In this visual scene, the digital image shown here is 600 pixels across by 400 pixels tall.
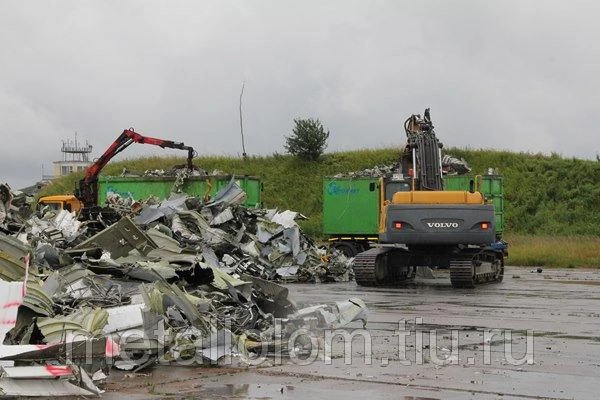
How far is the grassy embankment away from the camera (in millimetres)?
46469

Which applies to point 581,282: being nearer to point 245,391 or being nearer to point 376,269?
point 376,269

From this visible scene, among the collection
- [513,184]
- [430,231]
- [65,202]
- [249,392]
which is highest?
[513,184]

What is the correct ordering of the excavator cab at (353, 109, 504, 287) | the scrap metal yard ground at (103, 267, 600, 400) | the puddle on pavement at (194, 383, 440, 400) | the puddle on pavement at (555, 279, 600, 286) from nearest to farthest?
the puddle on pavement at (194, 383, 440, 400) < the scrap metal yard ground at (103, 267, 600, 400) < the excavator cab at (353, 109, 504, 287) < the puddle on pavement at (555, 279, 600, 286)

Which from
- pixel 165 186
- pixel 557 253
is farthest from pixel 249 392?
pixel 557 253

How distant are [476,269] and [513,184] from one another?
99.0ft

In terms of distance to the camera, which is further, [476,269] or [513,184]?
[513,184]

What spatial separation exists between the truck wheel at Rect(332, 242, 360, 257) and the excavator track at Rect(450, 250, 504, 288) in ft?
27.3

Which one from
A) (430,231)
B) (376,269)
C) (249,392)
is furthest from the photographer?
(376,269)

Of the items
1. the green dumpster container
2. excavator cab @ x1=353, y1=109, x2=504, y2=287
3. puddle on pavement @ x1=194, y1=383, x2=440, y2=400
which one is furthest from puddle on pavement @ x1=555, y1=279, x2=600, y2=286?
puddle on pavement @ x1=194, y1=383, x2=440, y2=400

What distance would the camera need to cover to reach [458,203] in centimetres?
2086

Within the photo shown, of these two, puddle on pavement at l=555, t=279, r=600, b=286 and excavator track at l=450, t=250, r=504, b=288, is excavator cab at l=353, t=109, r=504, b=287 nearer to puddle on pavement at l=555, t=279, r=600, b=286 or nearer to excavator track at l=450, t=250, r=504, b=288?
excavator track at l=450, t=250, r=504, b=288

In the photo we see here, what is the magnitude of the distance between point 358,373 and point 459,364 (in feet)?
3.83

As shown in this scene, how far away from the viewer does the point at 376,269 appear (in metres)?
21.1

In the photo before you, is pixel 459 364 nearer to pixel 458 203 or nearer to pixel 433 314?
pixel 433 314
